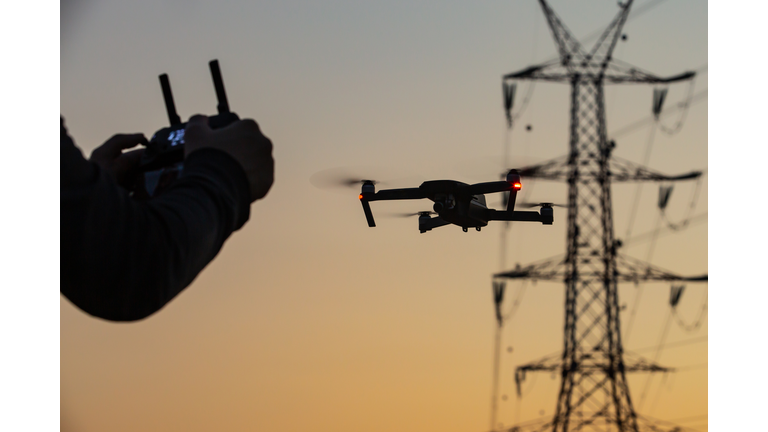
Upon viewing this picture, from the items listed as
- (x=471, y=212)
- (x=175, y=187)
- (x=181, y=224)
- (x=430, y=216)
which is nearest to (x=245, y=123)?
(x=175, y=187)

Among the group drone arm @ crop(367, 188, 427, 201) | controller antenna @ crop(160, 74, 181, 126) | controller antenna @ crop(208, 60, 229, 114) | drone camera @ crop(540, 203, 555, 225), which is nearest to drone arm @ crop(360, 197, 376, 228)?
drone arm @ crop(367, 188, 427, 201)

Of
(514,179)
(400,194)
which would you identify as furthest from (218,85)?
(400,194)

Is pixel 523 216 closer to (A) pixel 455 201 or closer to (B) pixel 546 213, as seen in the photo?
(B) pixel 546 213

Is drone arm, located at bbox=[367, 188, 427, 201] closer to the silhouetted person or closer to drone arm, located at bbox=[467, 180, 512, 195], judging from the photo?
drone arm, located at bbox=[467, 180, 512, 195]

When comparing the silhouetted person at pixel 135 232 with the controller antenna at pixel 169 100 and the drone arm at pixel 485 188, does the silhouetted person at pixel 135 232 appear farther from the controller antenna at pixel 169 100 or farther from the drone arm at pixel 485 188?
the drone arm at pixel 485 188

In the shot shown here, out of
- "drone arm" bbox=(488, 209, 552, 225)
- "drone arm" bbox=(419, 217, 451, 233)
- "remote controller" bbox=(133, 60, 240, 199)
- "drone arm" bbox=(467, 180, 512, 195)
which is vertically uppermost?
"drone arm" bbox=(467, 180, 512, 195)

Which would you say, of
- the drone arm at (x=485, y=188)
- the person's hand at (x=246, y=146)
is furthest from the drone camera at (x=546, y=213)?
the person's hand at (x=246, y=146)

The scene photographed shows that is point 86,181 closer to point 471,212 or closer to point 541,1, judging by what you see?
point 471,212
